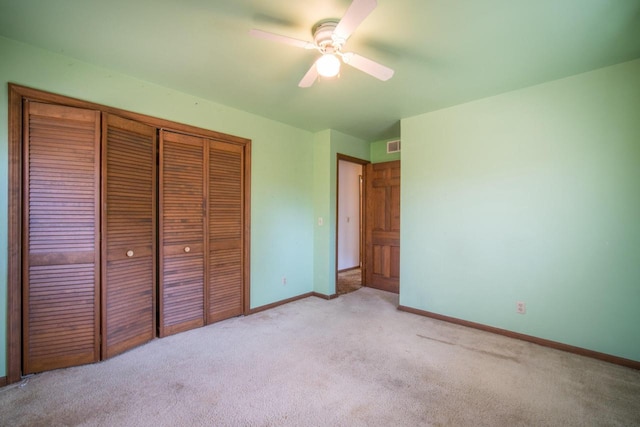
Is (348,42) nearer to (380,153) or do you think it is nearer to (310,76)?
(310,76)

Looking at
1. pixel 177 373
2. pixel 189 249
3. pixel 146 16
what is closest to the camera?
pixel 146 16

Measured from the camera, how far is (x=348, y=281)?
17.2ft

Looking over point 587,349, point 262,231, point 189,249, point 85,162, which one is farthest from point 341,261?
point 85,162

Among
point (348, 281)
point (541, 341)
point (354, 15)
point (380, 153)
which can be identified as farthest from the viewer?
point (348, 281)

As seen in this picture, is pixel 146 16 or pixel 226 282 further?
pixel 226 282

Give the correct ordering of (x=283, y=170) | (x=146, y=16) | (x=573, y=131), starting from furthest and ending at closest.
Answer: (x=283, y=170), (x=573, y=131), (x=146, y=16)

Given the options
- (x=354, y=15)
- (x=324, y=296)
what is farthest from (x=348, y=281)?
(x=354, y=15)

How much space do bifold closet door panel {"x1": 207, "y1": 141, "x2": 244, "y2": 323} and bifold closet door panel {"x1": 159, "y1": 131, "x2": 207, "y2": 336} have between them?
0.35 feet

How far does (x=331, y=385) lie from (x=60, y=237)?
235 cm

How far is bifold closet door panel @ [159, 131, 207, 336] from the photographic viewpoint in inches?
109

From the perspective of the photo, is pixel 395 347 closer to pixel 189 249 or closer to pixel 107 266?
pixel 189 249

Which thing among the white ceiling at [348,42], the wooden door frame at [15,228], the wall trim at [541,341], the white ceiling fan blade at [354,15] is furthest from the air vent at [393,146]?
the wooden door frame at [15,228]

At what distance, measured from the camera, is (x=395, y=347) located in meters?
2.60

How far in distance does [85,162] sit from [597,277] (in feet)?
14.4
